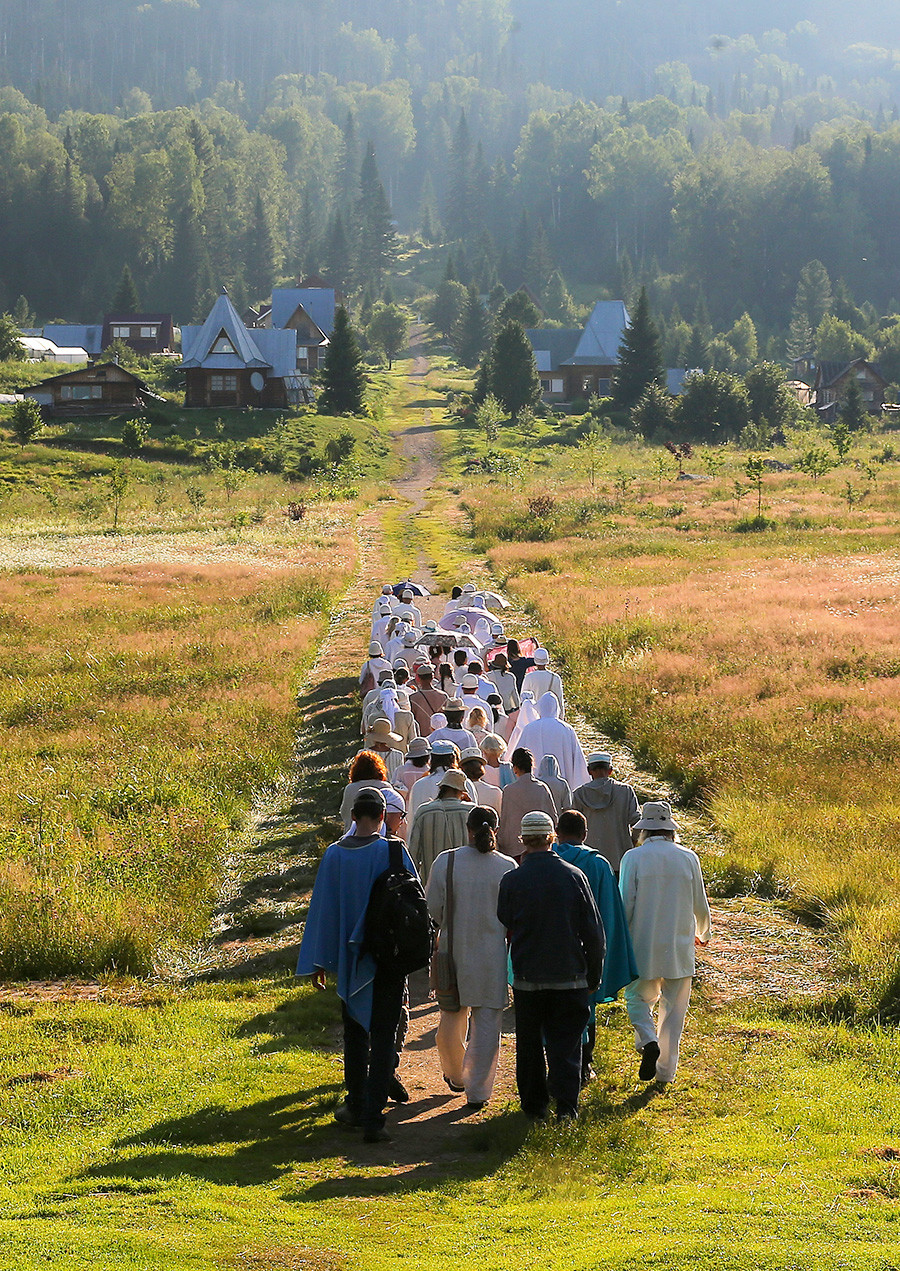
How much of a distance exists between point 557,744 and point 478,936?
15.6 feet

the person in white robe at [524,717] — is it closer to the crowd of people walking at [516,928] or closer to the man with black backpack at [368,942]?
the crowd of people walking at [516,928]

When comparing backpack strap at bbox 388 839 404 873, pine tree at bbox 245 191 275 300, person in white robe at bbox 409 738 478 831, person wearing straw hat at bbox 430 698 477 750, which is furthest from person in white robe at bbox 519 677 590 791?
pine tree at bbox 245 191 275 300

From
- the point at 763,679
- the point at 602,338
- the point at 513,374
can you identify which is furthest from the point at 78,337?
the point at 763,679

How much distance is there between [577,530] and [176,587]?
1750 cm

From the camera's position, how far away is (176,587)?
39.3m

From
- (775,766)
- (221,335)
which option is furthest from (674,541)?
(221,335)

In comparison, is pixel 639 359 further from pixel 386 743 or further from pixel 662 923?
pixel 662 923

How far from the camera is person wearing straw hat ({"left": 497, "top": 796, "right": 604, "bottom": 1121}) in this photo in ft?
27.7

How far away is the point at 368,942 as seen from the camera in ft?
27.8

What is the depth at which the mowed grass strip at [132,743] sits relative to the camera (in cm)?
1288

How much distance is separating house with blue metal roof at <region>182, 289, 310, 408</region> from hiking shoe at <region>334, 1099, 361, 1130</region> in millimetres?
85234

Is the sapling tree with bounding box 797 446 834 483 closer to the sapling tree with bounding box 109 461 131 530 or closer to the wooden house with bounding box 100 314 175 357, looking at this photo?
the sapling tree with bounding box 109 461 131 530

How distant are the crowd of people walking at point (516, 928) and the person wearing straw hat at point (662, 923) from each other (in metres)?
0.01

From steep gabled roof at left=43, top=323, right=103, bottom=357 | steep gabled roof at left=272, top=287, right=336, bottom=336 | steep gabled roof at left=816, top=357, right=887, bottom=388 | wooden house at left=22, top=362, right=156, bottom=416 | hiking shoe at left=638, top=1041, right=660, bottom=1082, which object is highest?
steep gabled roof at left=272, top=287, right=336, bottom=336
